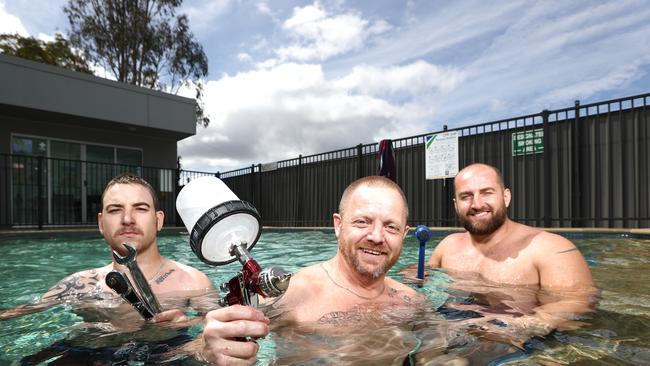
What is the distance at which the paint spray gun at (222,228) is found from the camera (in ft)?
5.00

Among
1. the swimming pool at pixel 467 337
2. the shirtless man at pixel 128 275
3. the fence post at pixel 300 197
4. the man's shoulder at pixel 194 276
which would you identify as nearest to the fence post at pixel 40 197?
Answer: the swimming pool at pixel 467 337

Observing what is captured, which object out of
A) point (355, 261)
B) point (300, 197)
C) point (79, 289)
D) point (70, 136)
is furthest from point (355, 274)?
point (70, 136)

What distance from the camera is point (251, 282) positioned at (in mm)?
1421

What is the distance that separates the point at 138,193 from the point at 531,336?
2.51 m

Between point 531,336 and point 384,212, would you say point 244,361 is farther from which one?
point 531,336

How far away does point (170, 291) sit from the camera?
10.3 feet

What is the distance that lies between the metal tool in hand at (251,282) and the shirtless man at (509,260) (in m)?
1.98

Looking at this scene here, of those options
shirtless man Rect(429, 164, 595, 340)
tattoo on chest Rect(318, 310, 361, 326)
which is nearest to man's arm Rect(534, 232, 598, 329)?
shirtless man Rect(429, 164, 595, 340)

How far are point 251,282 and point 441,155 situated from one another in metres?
9.99

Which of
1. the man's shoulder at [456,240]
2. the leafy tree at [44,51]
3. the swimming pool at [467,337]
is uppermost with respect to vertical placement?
the leafy tree at [44,51]

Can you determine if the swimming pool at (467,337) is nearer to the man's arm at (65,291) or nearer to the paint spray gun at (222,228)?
the man's arm at (65,291)

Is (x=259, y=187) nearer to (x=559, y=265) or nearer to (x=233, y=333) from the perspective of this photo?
(x=559, y=265)

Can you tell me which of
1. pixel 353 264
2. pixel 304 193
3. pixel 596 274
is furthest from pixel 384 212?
pixel 304 193

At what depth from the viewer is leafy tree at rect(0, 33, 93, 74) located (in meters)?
20.5
